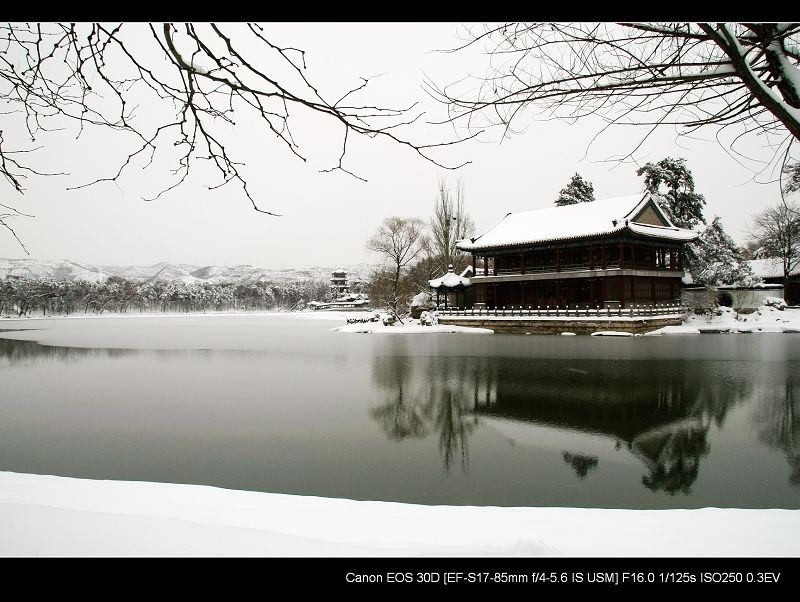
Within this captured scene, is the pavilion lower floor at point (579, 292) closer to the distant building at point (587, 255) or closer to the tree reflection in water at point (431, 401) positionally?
the distant building at point (587, 255)

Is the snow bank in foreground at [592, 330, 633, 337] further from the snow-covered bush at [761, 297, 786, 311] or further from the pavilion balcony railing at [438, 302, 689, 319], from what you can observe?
the snow-covered bush at [761, 297, 786, 311]

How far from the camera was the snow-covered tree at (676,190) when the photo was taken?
17125mm

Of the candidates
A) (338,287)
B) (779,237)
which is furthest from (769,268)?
(338,287)

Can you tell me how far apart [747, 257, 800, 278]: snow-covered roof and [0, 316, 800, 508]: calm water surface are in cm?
197

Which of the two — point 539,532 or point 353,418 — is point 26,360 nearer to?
point 353,418

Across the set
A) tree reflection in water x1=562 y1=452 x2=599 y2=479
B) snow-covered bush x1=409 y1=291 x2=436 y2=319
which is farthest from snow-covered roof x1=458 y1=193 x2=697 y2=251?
tree reflection in water x1=562 y1=452 x2=599 y2=479

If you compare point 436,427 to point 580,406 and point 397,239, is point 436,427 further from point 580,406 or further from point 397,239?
point 397,239

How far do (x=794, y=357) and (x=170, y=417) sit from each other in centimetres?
1263

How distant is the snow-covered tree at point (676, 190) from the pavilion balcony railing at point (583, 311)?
136 inches

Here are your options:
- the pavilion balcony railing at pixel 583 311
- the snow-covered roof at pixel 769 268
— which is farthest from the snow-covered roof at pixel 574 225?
the snow-covered roof at pixel 769 268

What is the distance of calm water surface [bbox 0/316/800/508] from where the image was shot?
3.69 metres

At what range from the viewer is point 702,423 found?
536cm
